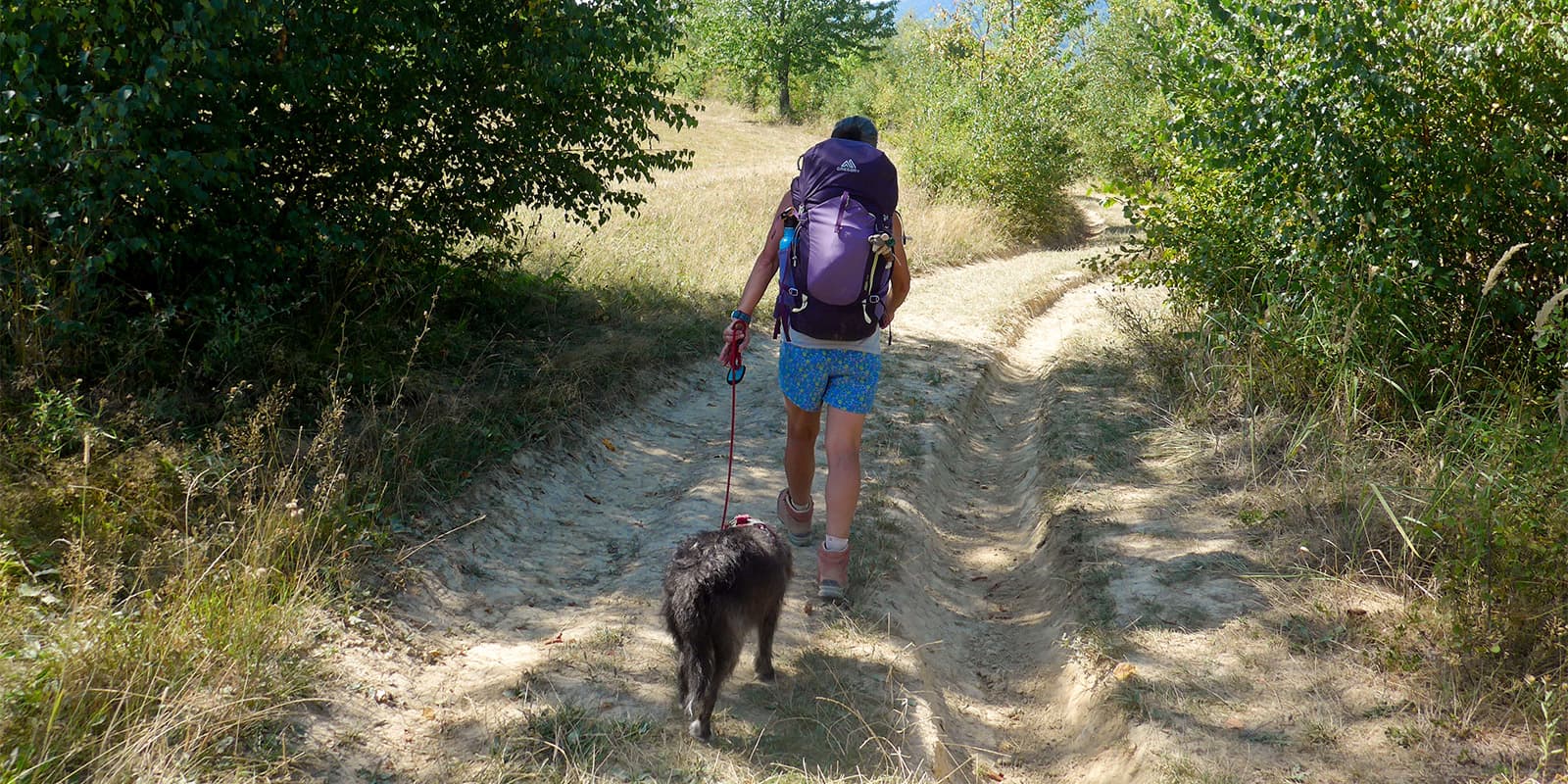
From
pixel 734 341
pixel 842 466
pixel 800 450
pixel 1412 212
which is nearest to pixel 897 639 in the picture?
pixel 842 466

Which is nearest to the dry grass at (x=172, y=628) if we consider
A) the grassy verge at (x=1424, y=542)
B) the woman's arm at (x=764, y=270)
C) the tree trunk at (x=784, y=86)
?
the woman's arm at (x=764, y=270)

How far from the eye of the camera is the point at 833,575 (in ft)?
16.1

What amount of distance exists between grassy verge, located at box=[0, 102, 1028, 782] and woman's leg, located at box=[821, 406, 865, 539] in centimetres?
162

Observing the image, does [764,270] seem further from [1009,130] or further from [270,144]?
[1009,130]

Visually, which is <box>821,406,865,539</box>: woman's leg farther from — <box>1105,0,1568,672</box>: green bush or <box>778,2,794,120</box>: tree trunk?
<box>778,2,794,120</box>: tree trunk

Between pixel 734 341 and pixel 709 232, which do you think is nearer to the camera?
pixel 734 341

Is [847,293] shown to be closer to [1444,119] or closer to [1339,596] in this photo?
[1339,596]

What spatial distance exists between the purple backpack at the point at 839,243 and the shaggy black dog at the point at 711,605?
109 centimetres

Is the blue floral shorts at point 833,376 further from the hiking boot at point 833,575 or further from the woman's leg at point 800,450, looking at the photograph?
the hiking boot at point 833,575

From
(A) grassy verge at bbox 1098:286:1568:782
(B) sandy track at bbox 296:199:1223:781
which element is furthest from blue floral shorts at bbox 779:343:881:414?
(A) grassy verge at bbox 1098:286:1568:782

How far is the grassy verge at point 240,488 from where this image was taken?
3242mm

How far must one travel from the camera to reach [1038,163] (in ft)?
75.3

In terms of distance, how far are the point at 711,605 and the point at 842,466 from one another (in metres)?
1.23

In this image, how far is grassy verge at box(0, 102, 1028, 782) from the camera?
324 cm
